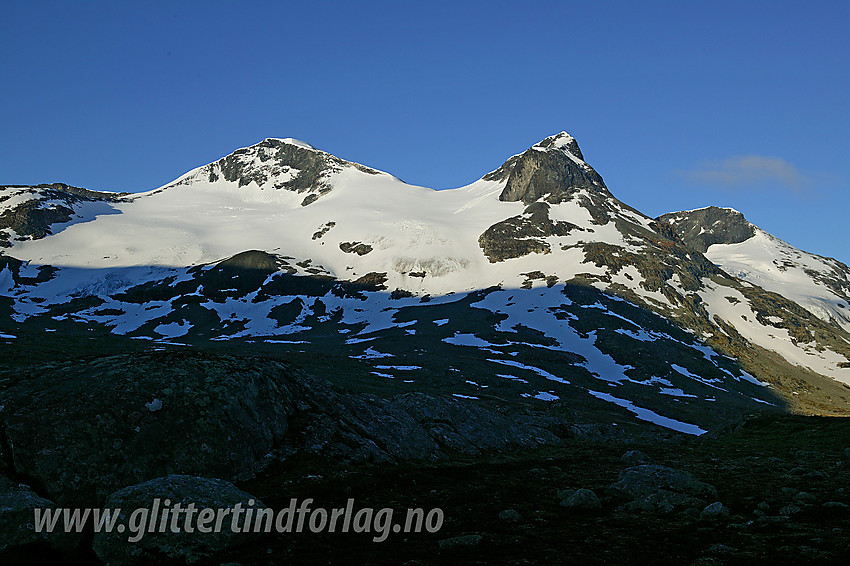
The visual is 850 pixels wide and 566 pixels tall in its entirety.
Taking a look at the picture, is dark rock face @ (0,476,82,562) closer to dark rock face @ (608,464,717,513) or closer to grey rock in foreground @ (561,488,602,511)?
grey rock in foreground @ (561,488,602,511)

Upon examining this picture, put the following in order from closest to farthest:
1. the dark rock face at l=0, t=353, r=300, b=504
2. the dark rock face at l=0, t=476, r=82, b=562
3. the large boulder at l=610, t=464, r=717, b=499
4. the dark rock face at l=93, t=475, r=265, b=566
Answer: the dark rock face at l=0, t=476, r=82, b=562
the dark rock face at l=93, t=475, r=265, b=566
the dark rock face at l=0, t=353, r=300, b=504
the large boulder at l=610, t=464, r=717, b=499

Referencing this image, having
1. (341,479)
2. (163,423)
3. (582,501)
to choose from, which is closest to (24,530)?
(163,423)

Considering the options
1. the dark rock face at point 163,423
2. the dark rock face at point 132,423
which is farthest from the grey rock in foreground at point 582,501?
the dark rock face at point 132,423

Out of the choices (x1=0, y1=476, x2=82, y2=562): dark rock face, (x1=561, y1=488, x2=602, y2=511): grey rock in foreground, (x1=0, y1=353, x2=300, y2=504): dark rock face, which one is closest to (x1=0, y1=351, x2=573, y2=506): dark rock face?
(x1=0, y1=353, x2=300, y2=504): dark rock face

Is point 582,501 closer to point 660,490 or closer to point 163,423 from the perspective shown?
point 660,490

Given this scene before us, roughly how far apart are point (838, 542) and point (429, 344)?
173736 mm

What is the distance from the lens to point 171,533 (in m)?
13.5

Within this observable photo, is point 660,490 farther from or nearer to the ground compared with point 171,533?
farther from the ground

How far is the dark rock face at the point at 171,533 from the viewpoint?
13156mm

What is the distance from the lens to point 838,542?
1350cm

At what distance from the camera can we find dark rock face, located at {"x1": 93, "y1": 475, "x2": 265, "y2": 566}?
13156 mm

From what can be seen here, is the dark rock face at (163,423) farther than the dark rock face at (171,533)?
Yes

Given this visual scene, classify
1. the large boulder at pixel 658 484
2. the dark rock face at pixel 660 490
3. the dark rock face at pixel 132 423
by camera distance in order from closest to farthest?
the dark rock face at pixel 132 423, the dark rock face at pixel 660 490, the large boulder at pixel 658 484

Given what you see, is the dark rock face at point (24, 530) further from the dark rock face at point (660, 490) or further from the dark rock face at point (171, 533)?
the dark rock face at point (660, 490)
